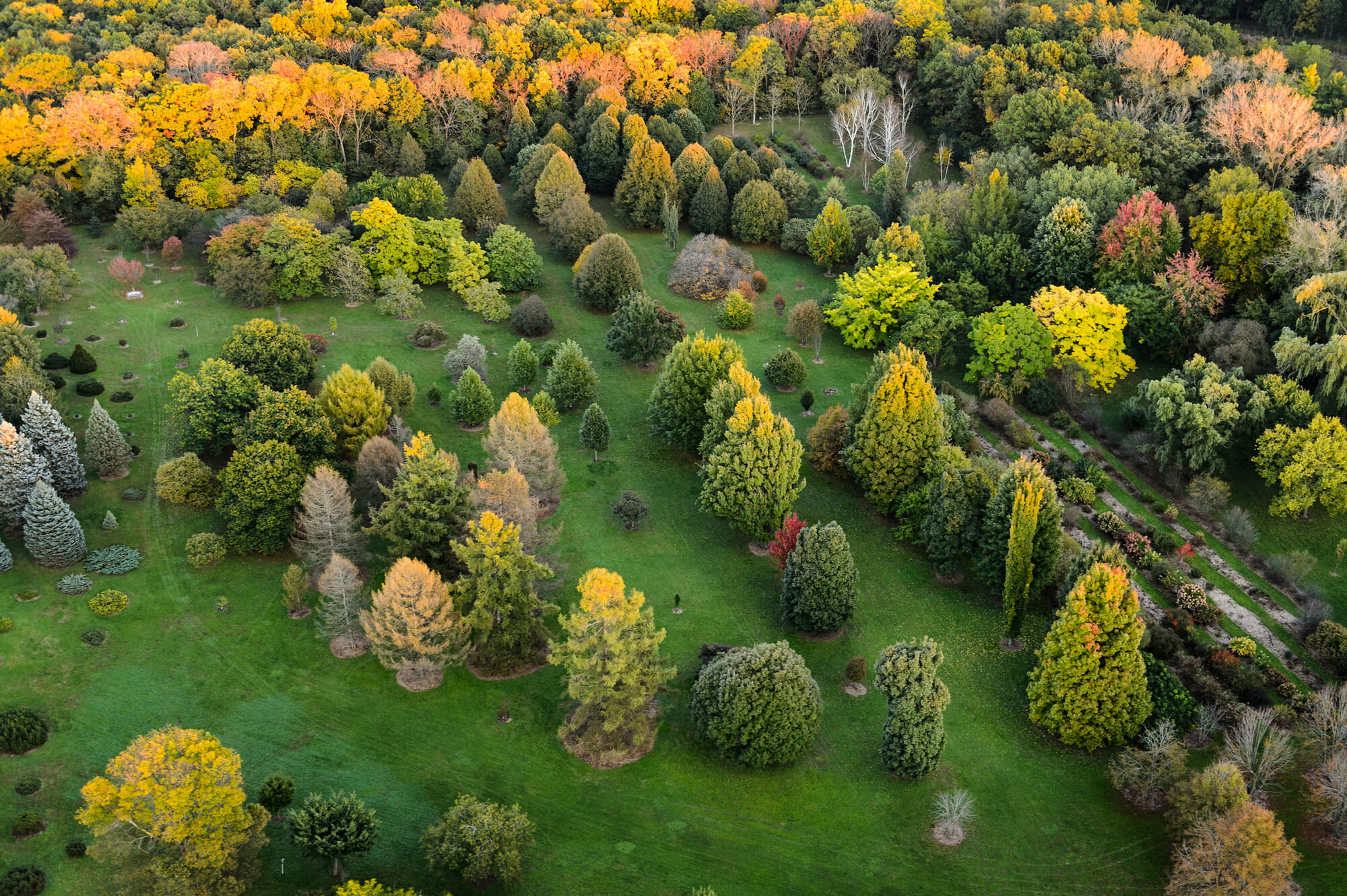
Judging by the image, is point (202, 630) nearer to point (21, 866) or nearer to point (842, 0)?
point (21, 866)

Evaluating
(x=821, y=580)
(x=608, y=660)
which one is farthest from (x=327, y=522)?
(x=821, y=580)

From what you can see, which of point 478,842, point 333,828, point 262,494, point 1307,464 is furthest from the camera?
point 1307,464

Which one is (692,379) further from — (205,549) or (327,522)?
(205,549)

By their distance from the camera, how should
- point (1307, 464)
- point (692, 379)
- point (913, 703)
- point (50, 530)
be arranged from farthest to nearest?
point (692, 379)
point (1307, 464)
point (50, 530)
point (913, 703)

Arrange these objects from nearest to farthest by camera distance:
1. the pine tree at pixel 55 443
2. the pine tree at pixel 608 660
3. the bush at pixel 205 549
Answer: the pine tree at pixel 608 660, the bush at pixel 205 549, the pine tree at pixel 55 443

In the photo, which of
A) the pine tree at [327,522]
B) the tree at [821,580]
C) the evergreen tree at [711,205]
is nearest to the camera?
the tree at [821,580]

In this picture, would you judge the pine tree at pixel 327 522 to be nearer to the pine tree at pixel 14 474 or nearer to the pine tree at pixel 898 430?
the pine tree at pixel 14 474

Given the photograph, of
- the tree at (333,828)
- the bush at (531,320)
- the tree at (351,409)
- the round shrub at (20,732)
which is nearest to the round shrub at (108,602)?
the round shrub at (20,732)

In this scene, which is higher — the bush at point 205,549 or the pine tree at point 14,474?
the pine tree at point 14,474
